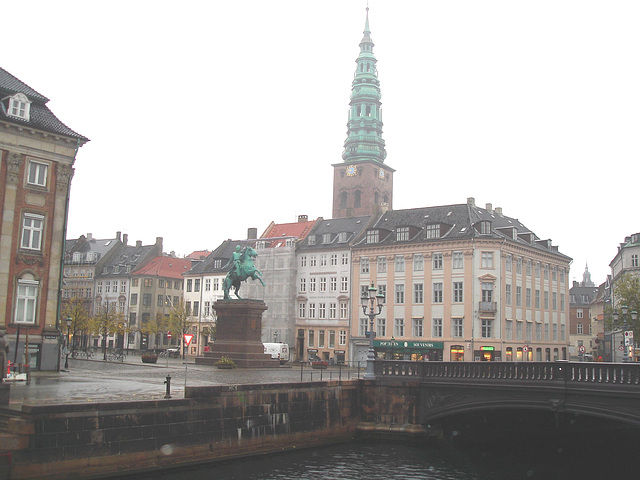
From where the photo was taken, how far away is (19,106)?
41.6m

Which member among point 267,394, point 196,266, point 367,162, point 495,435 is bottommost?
point 495,435

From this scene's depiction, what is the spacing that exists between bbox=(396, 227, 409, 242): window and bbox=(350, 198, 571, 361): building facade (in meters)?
0.12

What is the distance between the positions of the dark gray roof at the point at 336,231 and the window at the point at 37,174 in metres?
43.3

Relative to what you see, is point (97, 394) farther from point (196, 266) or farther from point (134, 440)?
point (196, 266)

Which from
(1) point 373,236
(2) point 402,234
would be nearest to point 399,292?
(2) point 402,234

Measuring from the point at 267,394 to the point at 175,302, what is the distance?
79786 mm

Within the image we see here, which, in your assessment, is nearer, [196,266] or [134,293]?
[196,266]

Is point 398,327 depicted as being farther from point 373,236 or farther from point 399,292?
point 373,236

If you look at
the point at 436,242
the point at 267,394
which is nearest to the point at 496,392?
the point at 267,394

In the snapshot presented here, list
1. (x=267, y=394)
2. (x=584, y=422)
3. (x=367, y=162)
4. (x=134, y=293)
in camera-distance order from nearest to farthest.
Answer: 1. (x=267, y=394)
2. (x=584, y=422)
3. (x=134, y=293)
4. (x=367, y=162)

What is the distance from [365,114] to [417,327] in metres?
51.6

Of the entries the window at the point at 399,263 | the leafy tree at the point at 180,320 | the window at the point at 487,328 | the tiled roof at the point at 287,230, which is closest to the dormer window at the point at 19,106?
the window at the point at 399,263

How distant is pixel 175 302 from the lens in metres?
109

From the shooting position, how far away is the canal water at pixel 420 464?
26.9m
